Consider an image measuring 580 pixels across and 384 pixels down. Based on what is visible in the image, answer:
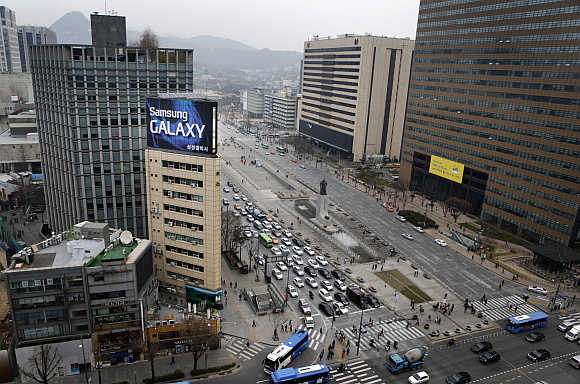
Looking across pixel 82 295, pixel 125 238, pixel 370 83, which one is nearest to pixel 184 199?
pixel 125 238

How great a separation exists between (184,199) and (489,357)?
54471 mm

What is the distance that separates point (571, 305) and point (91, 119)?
101463 millimetres

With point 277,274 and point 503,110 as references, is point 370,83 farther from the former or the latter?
point 277,274

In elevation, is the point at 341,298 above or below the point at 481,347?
below

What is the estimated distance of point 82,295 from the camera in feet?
184

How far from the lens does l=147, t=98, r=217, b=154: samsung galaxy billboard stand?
211 ft

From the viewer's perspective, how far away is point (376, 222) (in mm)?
120625

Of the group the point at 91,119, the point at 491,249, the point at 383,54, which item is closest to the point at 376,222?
the point at 491,249

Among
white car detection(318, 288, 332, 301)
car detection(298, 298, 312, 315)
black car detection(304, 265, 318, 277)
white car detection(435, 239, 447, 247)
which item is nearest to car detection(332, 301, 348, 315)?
white car detection(318, 288, 332, 301)

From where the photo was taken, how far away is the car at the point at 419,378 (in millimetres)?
55838

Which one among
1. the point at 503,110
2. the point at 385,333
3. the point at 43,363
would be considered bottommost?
the point at 385,333

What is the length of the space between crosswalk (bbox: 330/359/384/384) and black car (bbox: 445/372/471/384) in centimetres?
933

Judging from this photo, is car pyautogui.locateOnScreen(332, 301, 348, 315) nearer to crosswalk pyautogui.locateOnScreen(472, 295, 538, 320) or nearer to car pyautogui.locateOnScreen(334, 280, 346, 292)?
car pyautogui.locateOnScreen(334, 280, 346, 292)

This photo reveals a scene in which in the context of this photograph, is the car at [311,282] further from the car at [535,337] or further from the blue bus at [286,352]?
the car at [535,337]
